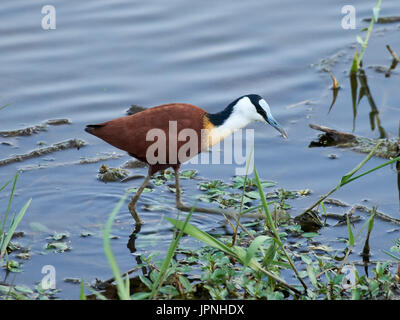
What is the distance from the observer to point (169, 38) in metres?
7.93

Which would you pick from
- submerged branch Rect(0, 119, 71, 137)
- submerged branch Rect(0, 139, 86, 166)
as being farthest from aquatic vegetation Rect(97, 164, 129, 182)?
submerged branch Rect(0, 119, 71, 137)

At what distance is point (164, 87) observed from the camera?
23.6 feet

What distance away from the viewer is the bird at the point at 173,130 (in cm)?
507

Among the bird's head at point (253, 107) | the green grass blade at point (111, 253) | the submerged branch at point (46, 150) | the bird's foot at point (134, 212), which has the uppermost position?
the bird's head at point (253, 107)

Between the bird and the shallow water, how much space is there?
403 millimetres

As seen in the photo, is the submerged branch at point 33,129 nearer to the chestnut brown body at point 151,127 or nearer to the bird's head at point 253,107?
the chestnut brown body at point 151,127

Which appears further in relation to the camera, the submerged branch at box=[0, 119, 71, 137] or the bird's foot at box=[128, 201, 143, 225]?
the submerged branch at box=[0, 119, 71, 137]

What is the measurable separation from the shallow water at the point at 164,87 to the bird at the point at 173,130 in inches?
15.9

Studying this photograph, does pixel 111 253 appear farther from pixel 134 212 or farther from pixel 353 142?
pixel 353 142

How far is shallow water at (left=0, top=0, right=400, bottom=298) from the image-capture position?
512 centimetres

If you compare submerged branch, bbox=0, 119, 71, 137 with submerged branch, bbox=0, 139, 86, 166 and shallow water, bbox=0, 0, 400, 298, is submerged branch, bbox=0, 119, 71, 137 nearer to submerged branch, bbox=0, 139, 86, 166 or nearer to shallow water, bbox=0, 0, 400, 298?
shallow water, bbox=0, 0, 400, 298

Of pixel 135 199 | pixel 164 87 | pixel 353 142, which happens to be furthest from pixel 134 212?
pixel 164 87

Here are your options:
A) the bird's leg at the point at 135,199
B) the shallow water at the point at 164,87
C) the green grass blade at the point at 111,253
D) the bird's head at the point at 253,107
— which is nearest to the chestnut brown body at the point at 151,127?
the bird's leg at the point at 135,199
